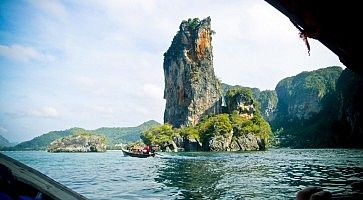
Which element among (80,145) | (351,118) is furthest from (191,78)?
(351,118)

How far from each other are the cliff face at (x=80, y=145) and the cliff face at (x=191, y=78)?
140 feet

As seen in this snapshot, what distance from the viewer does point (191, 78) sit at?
550 feet

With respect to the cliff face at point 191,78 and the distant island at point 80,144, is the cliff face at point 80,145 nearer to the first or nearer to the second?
the distant island at point 80,144

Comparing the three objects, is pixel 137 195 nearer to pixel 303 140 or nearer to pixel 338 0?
pixel 338 0

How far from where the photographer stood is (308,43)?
227 inches

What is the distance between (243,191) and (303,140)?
513 feet

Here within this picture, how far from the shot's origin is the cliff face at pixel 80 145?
185 m

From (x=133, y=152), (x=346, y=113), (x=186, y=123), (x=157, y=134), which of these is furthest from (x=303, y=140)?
(x=133, y=152)

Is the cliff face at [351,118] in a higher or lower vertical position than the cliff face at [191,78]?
lower

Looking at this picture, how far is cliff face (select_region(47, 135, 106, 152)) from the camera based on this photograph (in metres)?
185

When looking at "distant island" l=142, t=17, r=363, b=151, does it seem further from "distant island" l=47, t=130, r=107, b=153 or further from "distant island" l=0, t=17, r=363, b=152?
"distant island" l=47, t=130, r=107, b=153

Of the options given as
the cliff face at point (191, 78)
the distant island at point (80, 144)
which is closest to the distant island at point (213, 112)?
the cliff face at point (191, 78)

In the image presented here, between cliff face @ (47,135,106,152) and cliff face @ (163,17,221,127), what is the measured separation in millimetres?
42583

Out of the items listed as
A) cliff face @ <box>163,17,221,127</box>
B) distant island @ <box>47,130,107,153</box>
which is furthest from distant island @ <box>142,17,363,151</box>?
distant island @ <box>47,130,107,153</box>
